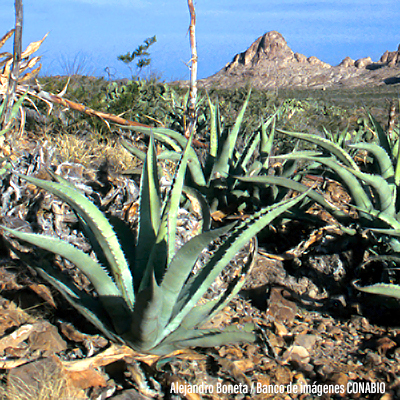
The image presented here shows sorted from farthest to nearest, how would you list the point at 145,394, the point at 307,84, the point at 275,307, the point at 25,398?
1. the point at 307,84
2. the point at 275,307
3. the point at 145,394
4. the point at 25,398

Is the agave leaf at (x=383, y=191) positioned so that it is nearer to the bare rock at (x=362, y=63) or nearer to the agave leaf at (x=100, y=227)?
the agave leaf at (x=100, y=227)

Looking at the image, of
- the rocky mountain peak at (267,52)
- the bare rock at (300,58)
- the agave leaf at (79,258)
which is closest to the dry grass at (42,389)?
the agave leaf at (79,258)

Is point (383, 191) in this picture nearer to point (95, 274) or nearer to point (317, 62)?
point (95, 274)

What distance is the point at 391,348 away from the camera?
2406mm

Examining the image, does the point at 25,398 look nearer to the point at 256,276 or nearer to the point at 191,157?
the point at 256,276

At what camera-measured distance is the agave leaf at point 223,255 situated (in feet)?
6.20

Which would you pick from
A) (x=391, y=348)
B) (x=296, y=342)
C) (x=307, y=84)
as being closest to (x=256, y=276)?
(x=296, y=342)

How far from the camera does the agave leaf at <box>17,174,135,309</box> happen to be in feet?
5.71

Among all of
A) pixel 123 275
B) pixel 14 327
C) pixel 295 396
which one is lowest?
pixel 295 396

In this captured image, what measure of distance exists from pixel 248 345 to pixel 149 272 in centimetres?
88

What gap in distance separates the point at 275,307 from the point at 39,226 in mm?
1704

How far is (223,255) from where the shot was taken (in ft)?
6.34

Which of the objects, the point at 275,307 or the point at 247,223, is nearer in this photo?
the point at 247,223

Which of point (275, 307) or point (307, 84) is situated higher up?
point (307, 84)
